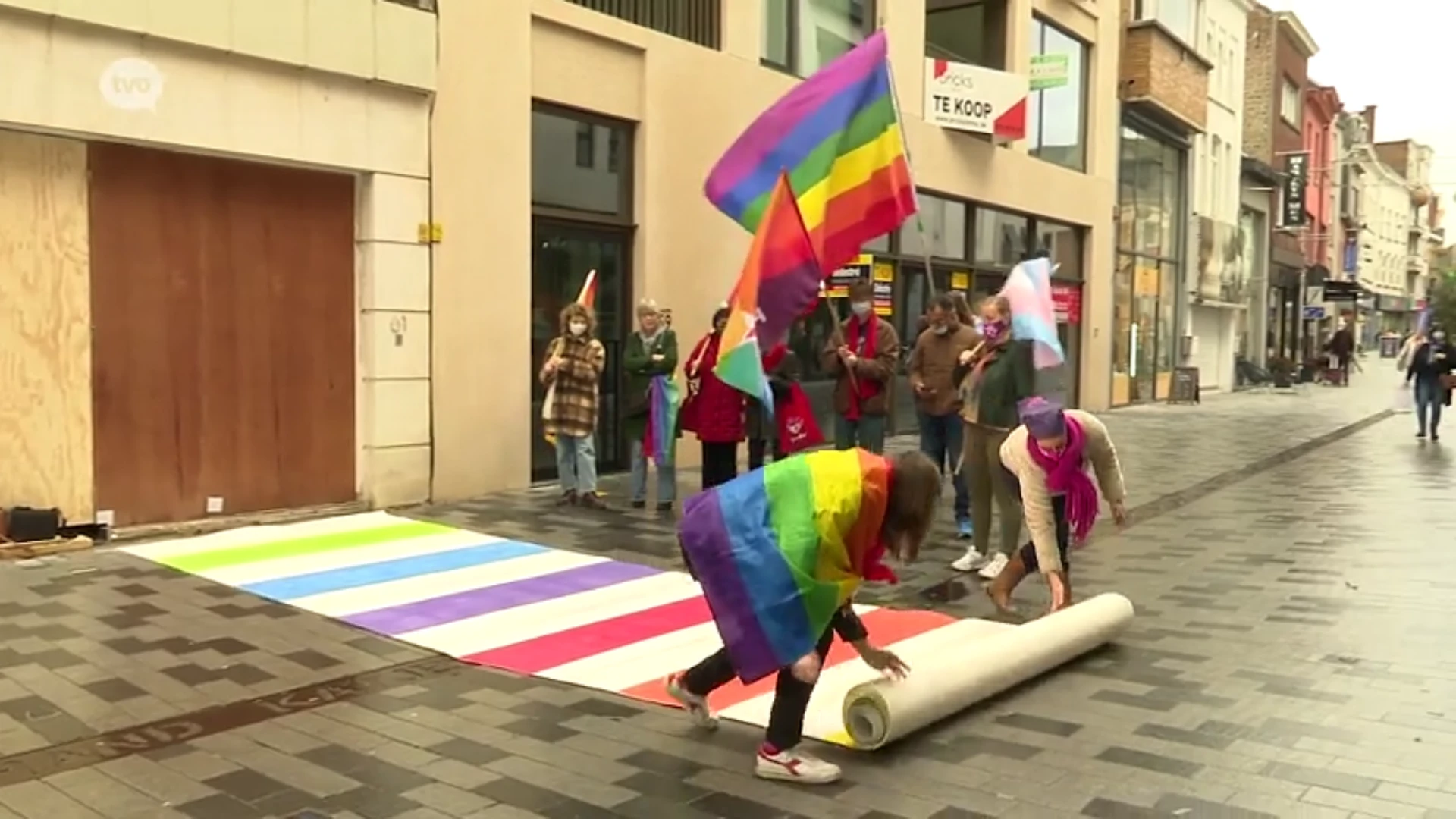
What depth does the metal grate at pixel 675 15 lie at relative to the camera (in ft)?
39.5

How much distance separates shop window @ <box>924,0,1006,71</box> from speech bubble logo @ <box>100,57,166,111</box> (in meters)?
13.5

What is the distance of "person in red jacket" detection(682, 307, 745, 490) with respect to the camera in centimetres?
966

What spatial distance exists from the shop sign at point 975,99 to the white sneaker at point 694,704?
44.6ft

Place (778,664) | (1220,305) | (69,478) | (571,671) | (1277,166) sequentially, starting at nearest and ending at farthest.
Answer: (778,664)
(571,671)
(69,478)
(1220,305)
(1277,166)

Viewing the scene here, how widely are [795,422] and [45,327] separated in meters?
5.27

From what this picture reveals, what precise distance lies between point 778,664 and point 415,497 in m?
6.59

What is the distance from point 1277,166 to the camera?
4006cm

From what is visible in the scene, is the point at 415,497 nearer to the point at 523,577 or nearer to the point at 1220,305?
the point at 523,577

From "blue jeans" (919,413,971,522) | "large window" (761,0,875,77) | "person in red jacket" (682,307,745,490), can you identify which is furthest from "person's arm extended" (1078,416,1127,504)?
"large window" (761,0,875,77)

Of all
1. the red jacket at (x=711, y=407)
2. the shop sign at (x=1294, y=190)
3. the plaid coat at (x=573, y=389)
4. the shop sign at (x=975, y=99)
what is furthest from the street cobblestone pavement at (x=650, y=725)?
the shop sign at (x=1294, y=190)

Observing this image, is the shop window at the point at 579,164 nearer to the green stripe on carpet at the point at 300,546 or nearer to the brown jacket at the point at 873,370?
the brown jacket at the point at 873,370

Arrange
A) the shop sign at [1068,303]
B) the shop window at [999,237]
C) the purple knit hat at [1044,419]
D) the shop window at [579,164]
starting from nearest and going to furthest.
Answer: the purple knit hat at [1044,419]
the shop window at [579,164]
the shop window at [999,237]
the shop sign at [1068,303]

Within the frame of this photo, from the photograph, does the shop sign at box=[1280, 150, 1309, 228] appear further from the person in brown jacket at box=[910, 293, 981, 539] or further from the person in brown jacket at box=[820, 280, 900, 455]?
the person in brown jacket at box=[910, 293, 981, 539]

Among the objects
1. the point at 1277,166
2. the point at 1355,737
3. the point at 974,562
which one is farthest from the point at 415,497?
the point at 1277,166
